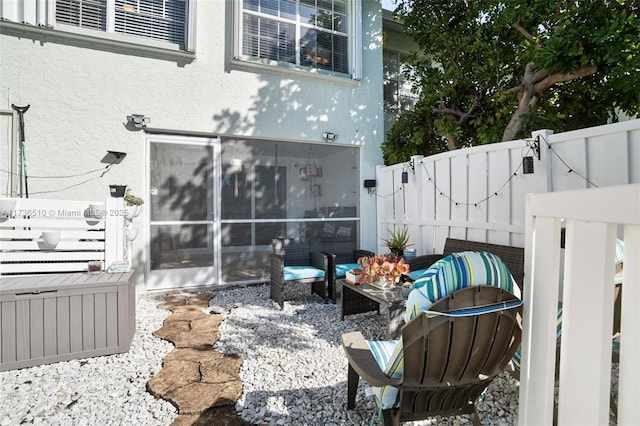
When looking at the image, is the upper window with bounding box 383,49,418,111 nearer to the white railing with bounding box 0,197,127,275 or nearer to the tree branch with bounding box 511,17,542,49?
the tree branch with bounding box 511,17,542,49

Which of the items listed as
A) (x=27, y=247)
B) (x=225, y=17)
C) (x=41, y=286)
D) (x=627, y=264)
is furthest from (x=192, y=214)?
(x=627, y=264)

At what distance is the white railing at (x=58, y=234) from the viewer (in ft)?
11.3

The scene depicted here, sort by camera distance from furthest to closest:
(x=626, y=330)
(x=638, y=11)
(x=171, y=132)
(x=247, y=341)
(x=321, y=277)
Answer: (x=171, y=132), (x=321, y=277), (x=638, y=11), (x=247, y=341), (x=626, y=330)

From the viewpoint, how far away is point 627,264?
32.6 inches

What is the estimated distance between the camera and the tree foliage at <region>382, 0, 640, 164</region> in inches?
165

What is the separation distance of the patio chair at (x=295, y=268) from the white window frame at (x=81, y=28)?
11.8 feet

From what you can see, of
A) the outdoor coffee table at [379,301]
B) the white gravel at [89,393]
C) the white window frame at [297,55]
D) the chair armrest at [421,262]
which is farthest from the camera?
the white window frame at [297,55]

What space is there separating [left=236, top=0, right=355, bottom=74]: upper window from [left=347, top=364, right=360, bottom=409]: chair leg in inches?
211

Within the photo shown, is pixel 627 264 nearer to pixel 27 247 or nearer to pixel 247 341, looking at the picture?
pixel 247 341

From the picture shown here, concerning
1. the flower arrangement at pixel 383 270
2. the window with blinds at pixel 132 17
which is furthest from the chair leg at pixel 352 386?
the window with blinds at pixel 132 17

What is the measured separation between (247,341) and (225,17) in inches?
210

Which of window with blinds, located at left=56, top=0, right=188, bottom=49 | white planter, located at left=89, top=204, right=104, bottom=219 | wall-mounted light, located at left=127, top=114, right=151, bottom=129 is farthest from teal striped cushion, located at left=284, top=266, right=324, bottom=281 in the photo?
window with blinds, located at left=56, top=0, right=188, bottom=49

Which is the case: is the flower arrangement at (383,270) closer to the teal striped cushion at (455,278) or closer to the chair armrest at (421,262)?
the chair armrest at (421,262)

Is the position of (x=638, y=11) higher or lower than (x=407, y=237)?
higher
